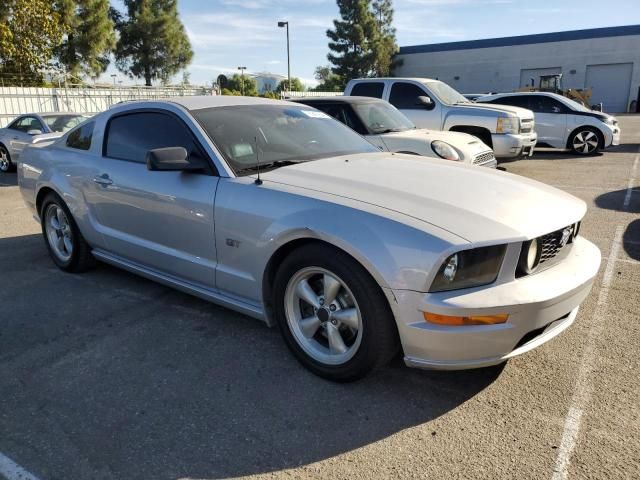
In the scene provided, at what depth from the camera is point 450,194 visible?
2.91 meters

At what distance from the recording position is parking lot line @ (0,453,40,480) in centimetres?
223

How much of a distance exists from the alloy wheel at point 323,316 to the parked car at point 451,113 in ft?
24.6

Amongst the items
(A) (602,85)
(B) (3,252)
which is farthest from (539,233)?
(A) (602,85)

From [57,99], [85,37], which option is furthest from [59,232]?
[85,37]

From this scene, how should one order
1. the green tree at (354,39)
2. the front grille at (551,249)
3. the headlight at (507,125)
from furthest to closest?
the green tree at (354,39), the headlight at (507,125), the front grille at (551,249)

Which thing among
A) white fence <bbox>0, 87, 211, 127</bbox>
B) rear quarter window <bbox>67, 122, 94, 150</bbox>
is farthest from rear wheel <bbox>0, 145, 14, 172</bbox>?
rear quarter window <bbox>67, 122, 94, 150</bbox>

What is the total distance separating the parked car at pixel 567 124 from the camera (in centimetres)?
1320

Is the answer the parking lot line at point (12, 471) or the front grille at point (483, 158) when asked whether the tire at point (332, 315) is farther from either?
the front grille at point (483, 158)

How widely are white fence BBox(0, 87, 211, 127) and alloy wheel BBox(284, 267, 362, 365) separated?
15403 mm

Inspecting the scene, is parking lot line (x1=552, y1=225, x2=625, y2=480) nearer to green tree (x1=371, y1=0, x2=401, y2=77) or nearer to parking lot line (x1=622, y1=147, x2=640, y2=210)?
parking lot line (x1=622, y1=147, x2=640, y2=210)

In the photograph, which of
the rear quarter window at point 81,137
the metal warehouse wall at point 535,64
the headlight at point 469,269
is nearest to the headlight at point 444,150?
the rear quarter window at point 81,137

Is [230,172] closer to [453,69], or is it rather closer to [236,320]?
[236,320]

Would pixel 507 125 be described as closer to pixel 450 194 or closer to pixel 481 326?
pixel 450 194

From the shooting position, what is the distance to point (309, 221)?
278cm
